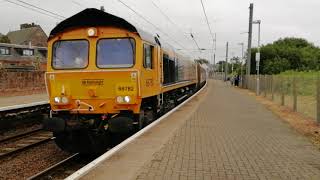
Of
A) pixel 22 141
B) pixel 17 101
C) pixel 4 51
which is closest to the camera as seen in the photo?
pixel 22 141

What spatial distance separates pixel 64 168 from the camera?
37.5 feet

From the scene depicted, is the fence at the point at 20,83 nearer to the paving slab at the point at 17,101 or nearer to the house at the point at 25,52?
the paving slab at the point at 17,101

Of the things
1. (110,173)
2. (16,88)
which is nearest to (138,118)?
(110,173)

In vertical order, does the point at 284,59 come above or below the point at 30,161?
above

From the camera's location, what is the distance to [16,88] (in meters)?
33.2

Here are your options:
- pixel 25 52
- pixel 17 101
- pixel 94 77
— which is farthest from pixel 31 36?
pixel 94 77

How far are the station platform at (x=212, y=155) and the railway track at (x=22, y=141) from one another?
3.81 metres

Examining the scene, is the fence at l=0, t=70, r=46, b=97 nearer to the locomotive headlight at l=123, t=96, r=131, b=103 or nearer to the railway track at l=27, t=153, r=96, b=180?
the railway track at l=27, t=153, r=96, b=180

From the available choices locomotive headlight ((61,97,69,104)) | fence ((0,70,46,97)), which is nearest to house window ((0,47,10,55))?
fence ((0,70,46,97))

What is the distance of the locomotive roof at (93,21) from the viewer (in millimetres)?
11688

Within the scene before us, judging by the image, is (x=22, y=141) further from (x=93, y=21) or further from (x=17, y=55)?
(x=17, y=55)

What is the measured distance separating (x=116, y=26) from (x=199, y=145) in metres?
3.63

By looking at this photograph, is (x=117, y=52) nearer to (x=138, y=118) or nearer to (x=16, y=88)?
(x=138, y=118)

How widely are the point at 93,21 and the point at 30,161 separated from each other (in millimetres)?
3902
